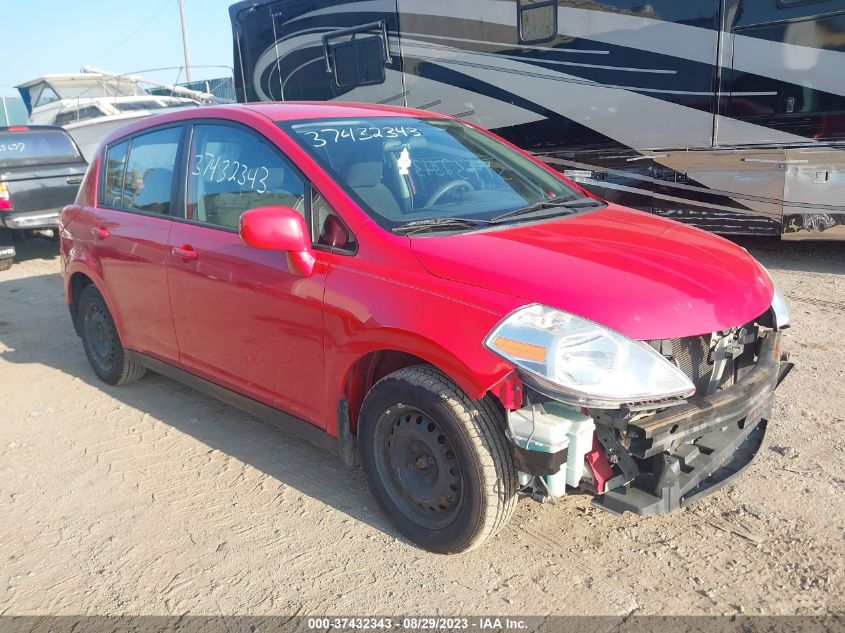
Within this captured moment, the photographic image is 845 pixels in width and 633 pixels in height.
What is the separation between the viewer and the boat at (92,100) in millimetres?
13852

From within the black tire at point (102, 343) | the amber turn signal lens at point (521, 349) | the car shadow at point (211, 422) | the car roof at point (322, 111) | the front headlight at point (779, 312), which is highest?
the car roof at point (322, 111)

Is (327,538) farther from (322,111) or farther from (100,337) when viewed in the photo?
(100,337)

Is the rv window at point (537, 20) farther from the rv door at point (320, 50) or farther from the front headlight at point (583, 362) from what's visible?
the front headlight at point (583, 362)

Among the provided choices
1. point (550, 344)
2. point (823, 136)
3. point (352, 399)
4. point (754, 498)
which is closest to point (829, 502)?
point (754, 498)

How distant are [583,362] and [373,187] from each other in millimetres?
1324

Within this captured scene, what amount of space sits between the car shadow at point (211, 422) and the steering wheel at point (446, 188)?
141cm

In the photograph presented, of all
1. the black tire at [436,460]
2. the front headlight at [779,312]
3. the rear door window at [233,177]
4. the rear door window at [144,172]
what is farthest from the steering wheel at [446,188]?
the rear door window at [144,172]

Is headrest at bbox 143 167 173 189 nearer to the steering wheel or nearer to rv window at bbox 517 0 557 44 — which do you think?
the steering wheel

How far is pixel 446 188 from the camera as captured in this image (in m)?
3.38

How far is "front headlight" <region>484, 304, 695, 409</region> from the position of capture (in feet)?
7.85

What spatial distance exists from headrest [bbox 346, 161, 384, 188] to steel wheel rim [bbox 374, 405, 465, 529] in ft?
3.39

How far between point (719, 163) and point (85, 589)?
6468mm

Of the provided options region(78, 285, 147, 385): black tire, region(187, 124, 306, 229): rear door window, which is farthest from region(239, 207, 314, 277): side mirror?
region(78, 285, 147, 385): black tire

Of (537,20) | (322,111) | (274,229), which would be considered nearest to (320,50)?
(537,20)
